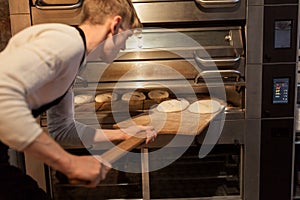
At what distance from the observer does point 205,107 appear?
153cm

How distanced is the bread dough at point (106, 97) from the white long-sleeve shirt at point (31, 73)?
2.69 ft

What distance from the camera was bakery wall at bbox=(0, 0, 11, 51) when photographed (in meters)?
1.61

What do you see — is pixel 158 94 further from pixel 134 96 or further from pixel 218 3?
pixel 218 3

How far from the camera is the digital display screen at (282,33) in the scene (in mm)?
1536

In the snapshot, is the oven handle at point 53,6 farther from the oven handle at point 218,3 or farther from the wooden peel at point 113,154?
the wooden peel at point 113,154

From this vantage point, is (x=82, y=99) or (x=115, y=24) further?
(x=82, y=99)

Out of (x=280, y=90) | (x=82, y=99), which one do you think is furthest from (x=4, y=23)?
(x=280, y=90)

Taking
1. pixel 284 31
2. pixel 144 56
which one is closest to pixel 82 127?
pixel 144 56

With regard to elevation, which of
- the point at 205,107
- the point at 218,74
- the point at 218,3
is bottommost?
the point at 205,107

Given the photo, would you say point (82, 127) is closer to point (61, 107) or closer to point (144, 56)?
point (61, 107)

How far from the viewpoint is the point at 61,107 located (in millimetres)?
1061

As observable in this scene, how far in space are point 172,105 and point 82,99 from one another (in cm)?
38

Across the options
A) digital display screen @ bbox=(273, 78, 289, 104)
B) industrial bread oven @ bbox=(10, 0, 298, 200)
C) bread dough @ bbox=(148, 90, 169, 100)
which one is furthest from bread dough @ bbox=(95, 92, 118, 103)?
digital display screen @ bbox=(273, 78, 289, 104)

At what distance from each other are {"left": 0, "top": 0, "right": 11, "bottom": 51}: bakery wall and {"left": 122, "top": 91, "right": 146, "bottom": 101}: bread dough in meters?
0.56
